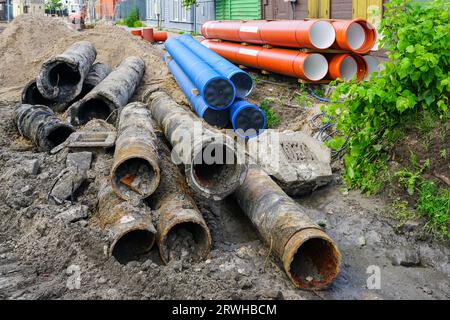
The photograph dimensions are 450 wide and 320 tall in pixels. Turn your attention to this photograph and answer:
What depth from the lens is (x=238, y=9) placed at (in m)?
18.2

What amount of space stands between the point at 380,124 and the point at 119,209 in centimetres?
317

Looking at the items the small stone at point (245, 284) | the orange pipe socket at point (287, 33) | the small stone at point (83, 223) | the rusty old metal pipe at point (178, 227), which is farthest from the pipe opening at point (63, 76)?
the small stone at point (245, 284)

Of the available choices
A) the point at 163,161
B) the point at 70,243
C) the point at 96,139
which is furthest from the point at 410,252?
the point at 96,139

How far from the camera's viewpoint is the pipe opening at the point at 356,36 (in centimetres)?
939

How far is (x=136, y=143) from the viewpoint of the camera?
497 centimetres

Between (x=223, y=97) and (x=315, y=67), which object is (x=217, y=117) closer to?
(x=223, y=97)

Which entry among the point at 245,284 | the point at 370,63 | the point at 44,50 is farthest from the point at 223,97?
the point at 44,50

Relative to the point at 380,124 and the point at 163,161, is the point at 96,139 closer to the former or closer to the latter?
the point at 163,161

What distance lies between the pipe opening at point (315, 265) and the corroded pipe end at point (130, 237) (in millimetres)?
1320

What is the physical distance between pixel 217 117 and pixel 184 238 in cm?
421

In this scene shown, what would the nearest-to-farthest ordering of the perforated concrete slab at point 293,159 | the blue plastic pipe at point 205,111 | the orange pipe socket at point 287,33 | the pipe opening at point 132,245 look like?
the pipe opening at point 132,245
the perforated concrete slab at point 293,159
the blue plastic pipe at point 205,111
the orange pipe socket at point 287,33

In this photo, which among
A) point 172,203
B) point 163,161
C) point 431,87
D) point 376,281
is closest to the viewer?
point 376,281

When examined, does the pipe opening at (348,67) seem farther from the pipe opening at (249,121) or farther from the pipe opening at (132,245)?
the pipe opening at (132,245)

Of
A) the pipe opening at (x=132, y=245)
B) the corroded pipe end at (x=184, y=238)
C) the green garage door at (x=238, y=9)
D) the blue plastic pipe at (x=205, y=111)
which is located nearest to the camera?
the corroded pipe end at (x=184, y=238)
